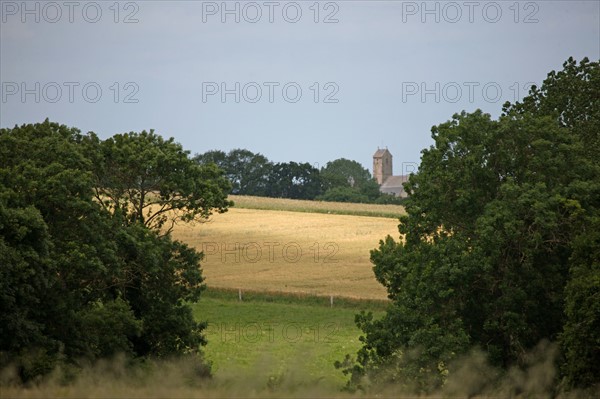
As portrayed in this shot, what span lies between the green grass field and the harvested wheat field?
2100 millimetres

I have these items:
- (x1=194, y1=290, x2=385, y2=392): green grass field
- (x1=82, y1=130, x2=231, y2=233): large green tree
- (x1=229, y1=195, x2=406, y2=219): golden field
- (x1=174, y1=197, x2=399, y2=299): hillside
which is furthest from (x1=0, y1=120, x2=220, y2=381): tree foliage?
(x1=229, y1=195, x2=406, y2=219): golden field

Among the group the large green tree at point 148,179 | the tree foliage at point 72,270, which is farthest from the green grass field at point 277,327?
the large green tree at point 148,179

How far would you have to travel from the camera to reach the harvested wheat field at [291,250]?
241ft

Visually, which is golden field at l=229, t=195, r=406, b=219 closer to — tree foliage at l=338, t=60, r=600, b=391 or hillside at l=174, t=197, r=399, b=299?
hillside at l=174, t=197, r=399, b=299

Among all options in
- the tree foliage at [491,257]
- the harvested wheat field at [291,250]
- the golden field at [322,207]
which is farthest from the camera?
the golden field at [322,207]

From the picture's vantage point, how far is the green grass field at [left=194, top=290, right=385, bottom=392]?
158 feet

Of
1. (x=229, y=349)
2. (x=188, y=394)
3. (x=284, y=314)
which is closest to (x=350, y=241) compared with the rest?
(x=284, y=314)

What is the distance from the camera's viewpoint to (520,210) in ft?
128

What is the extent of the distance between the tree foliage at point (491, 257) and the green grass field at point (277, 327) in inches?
168

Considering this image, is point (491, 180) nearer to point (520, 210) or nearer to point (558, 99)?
point (520, 210)

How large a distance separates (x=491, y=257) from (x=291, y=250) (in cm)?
5380

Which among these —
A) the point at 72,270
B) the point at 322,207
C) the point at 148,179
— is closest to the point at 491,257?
the point at 72,270

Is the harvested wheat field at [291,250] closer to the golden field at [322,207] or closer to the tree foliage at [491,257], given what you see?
the golden field at [322,207]

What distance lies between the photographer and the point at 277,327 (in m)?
58.2
